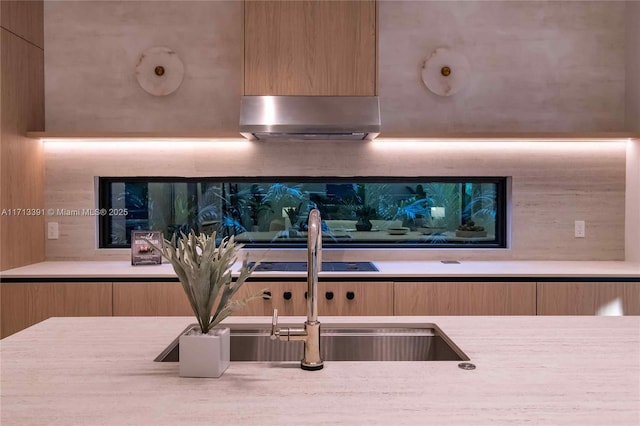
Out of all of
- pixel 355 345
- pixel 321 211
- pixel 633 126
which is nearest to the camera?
pixel 355 345

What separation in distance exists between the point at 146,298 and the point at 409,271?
1458mm

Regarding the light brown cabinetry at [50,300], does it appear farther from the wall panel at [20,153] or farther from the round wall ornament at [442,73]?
the round wall ornament at [442,73]

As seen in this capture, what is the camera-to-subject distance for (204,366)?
4.08 ft

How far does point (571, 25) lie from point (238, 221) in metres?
2.60

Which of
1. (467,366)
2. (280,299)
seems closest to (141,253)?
(280,299)

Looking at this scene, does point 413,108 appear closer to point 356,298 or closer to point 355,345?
point 356,298

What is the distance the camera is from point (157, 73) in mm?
3455

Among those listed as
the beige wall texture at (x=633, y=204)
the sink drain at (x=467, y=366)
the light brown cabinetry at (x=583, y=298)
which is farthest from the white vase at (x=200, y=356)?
the beige wall texture at (x=633, y=204)

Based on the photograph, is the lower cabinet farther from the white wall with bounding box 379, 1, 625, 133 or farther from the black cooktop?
the white wall with bounding box 379, 1, 625, 133

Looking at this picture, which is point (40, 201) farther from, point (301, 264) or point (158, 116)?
point (301, 264)

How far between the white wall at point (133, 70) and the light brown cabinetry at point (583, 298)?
2.21 metres

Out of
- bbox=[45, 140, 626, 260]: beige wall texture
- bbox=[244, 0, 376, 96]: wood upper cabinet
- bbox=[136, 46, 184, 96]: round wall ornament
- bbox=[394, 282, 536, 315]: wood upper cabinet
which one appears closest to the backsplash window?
bbox=[45, 140, 626, 260]: beige wall texture

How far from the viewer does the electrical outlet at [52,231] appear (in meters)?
3.47

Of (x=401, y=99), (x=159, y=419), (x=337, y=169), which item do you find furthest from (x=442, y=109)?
(x=159, y=419)
